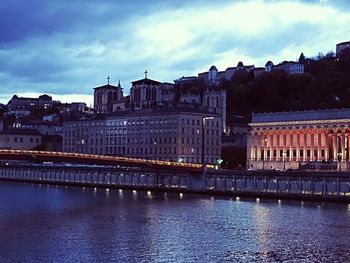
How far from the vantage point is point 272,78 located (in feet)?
519

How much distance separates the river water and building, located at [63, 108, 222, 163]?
53.3 m

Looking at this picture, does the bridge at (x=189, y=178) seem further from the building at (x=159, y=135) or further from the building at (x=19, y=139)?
the building at (x=19, y=139)

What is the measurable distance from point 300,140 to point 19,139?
6328 cm

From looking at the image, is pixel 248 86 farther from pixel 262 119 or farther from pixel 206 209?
pixel 206 209

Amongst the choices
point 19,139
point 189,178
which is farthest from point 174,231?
point 19,139

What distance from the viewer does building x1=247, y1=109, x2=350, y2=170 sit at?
323 feet

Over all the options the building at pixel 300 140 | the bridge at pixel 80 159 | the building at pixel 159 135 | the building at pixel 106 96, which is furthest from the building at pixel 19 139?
the bridge at pixel 80 159

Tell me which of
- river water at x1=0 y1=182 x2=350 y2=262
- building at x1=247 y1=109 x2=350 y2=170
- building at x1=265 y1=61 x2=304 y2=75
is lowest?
river water at x1=0 y1=182 x2=350 y2=262

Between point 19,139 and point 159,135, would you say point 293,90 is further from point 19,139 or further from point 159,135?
point 19,139

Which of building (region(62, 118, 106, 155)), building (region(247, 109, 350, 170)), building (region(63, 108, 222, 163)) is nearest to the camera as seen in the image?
building (region(247, 109, 350, 170))

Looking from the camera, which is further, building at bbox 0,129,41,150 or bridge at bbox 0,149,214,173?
building at bbox 0,129,41,150

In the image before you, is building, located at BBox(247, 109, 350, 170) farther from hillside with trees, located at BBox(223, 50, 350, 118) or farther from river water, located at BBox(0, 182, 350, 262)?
river water, located at BBox(0, 182, 350, 262)

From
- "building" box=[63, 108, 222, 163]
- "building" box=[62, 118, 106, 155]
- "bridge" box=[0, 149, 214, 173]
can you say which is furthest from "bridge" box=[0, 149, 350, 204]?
"building" box=[62, 118, 106, 155]

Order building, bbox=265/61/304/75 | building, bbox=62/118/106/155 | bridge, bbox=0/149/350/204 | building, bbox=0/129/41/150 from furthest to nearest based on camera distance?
building, bbox=265/61/304/75 < building, bbox=0/129/41/150 < building, bbox=62/118/106/155 < bridge, bbox=0/149/350/204
